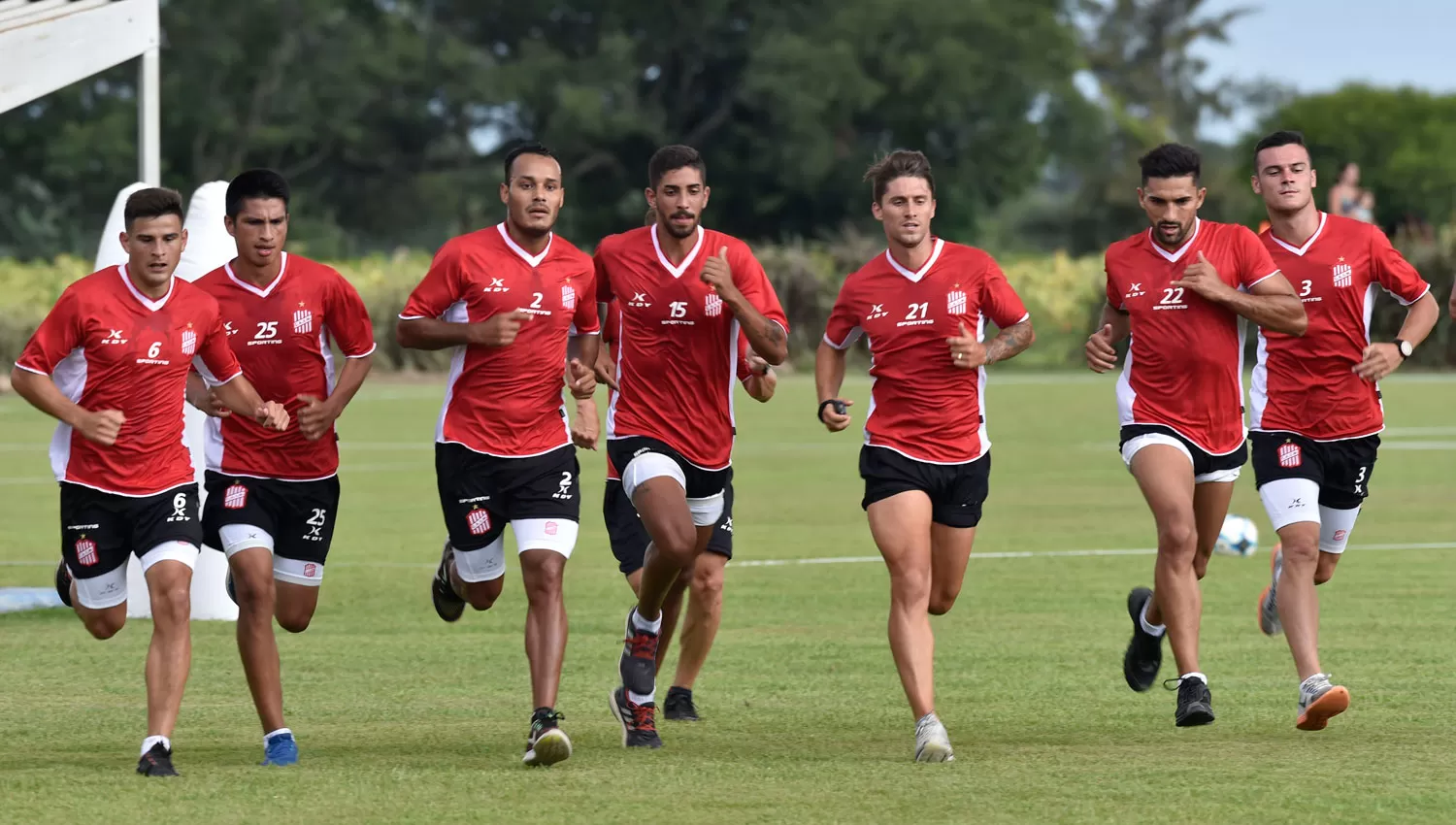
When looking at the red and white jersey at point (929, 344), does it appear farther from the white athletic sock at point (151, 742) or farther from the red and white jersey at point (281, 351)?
the white athletic sock at point (151, 742)

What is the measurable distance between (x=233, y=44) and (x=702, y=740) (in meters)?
56.9

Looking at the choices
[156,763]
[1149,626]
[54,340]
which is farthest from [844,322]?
[156,763]

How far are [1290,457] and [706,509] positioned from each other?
8.23ft

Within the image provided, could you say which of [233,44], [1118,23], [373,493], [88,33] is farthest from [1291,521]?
[1118,23]

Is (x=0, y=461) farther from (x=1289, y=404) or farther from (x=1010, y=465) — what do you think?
(x=1289, y=404)

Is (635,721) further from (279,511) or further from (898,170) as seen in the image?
(898,170)

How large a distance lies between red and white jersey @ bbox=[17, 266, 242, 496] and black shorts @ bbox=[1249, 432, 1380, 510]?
4466 mm

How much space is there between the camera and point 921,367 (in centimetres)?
911

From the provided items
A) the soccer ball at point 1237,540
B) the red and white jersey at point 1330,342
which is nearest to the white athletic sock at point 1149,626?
the red and white jersey at point 1330,342

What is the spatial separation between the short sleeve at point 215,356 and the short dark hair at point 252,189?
17.2 inches

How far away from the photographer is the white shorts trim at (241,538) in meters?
8.76

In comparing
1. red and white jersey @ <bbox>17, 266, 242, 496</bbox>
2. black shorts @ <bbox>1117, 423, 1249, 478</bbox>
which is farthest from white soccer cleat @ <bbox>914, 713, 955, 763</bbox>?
red and white jersey @ <bbox>17, 266, 242, 496</bbox>

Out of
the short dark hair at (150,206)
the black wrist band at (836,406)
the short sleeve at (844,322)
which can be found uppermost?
the short dark hair at (150,206)

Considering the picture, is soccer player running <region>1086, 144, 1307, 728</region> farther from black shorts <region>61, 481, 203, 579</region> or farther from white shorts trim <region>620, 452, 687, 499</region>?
black shorts <region>61, 481, 203, 579</region>
